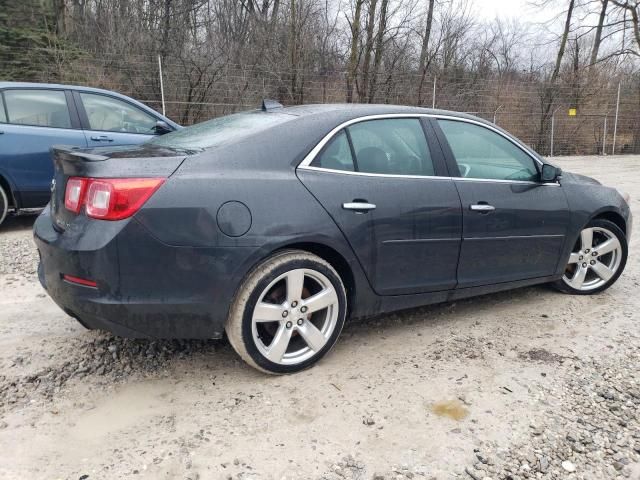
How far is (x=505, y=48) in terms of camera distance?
26422 mm

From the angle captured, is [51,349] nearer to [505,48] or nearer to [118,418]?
[118,418]

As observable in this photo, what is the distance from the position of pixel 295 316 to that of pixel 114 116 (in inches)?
193

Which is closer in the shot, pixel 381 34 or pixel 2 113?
pixel 2 113

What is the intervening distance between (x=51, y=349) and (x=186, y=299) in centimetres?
120

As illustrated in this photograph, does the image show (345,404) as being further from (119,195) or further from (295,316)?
(119,195)

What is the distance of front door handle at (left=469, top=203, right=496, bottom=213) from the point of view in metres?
3.54

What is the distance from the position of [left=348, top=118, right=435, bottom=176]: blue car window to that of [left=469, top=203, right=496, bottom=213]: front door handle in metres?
0.36

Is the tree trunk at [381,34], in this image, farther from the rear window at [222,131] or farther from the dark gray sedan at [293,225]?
the rear window at [222,131]

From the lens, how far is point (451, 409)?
272cm

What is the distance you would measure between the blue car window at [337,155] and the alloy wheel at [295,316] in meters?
0.62

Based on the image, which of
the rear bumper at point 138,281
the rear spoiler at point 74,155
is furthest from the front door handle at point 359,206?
the rear spoiler at point 74,155

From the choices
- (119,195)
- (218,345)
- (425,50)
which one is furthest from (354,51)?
(119,195)

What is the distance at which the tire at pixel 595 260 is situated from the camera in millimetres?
4332

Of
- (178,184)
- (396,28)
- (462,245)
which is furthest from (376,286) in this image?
(396,28)
